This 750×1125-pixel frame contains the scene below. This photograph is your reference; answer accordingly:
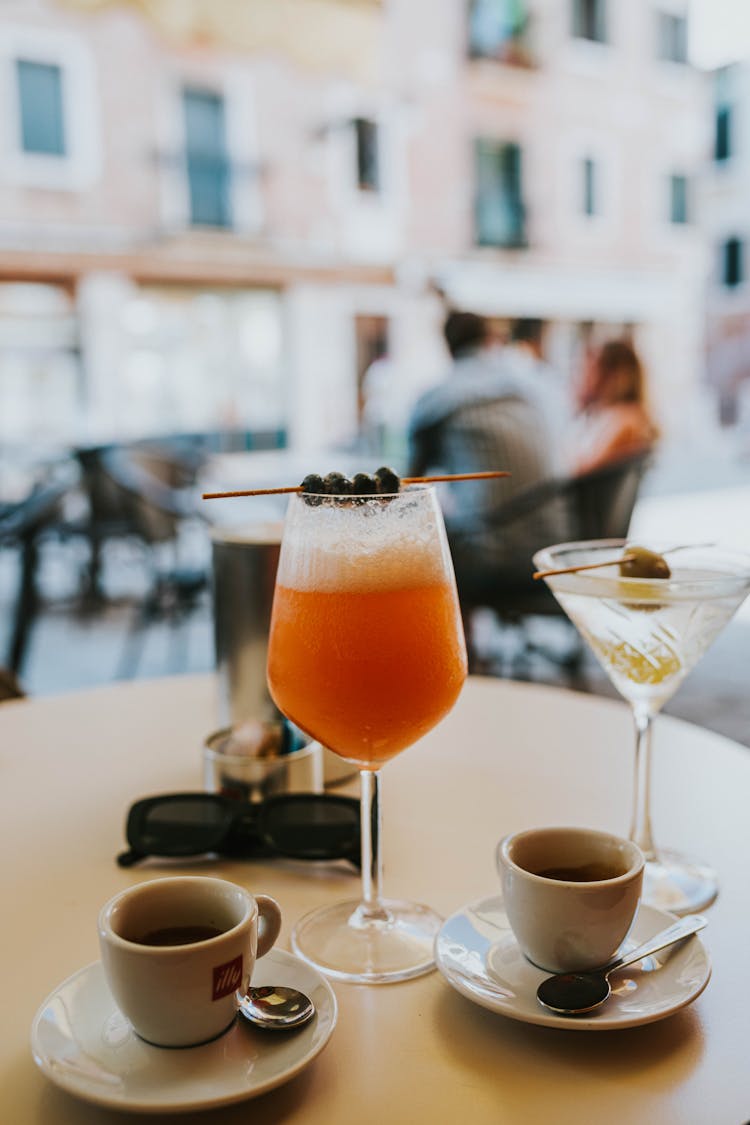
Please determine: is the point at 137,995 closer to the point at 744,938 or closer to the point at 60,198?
the point at 744,938

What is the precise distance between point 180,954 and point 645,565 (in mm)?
397

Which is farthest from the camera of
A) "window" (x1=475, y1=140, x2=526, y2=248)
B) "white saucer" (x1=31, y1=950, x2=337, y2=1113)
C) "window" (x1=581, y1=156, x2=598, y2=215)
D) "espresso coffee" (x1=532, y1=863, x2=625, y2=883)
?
"window" (x1=581, y1=156, x2=598, y2=215)

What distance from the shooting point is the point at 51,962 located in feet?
1.82

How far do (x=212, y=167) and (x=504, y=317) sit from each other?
3104 millimetres

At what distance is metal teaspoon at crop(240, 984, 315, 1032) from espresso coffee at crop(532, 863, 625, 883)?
14 cm

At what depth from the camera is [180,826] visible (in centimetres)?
69

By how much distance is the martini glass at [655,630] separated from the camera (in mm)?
640

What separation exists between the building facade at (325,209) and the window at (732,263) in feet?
1.76

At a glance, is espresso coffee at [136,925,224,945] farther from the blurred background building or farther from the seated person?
the blurred background building

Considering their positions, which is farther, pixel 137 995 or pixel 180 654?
pixel 180 654

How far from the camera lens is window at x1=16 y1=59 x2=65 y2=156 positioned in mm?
7198

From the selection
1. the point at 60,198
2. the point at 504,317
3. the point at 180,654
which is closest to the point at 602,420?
the point at 180,654

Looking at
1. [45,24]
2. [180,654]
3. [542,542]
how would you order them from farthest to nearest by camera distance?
[45,24] < [180,654] < [542,542]

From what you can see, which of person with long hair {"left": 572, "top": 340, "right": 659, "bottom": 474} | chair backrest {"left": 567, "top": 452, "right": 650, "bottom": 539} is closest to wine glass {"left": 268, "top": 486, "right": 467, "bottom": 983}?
chair backrest {"left": 567, "top": 452, "right": 650, "bottom": 539}
